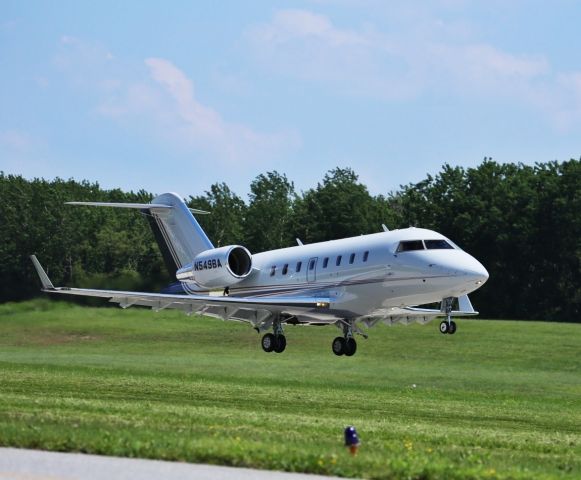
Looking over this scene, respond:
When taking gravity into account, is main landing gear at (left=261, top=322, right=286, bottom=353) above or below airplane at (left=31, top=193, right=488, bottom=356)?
below

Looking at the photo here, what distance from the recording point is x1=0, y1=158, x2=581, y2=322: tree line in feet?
243

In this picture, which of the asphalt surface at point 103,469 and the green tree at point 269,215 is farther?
the green tree at point 269,215

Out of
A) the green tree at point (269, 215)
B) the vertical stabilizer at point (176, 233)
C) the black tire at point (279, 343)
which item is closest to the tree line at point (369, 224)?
the green tree at point (269, 215)

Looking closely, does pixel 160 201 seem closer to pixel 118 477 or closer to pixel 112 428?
pixel 112 428

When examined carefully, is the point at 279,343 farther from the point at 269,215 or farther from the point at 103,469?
the point at 269,215

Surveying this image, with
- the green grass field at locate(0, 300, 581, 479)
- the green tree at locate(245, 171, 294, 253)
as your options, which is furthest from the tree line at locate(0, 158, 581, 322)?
the green grass field at locate(0, 300, 581, 479)

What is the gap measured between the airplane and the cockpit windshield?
24 mm

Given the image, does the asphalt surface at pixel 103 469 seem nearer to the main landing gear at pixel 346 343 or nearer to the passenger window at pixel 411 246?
the passenger window at pixel 411 246

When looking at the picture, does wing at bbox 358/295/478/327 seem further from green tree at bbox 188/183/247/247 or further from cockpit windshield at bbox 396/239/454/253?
green tree at bbox 188/183/247/247

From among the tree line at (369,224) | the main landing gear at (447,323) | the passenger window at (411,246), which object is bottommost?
the main landing gear at (447,323)

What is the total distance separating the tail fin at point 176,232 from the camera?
37.3 meters

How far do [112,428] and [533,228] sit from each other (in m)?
61.7

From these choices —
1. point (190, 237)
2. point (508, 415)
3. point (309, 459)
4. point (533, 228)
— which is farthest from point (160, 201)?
point (533, 228)

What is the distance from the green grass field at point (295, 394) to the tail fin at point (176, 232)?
369cm
